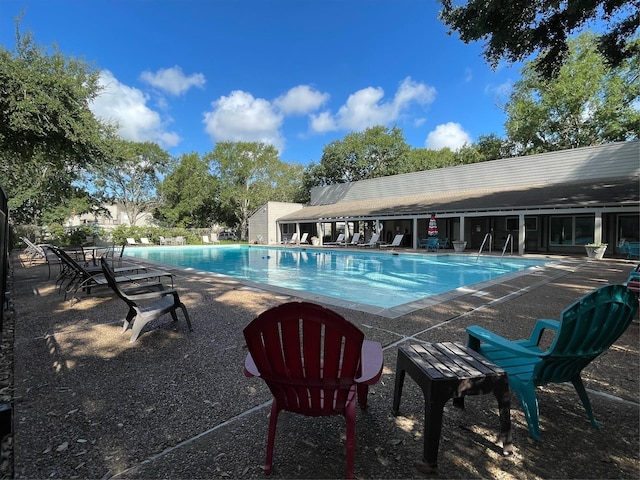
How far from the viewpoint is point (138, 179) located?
119 feet

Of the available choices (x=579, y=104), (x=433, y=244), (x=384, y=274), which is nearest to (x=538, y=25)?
(x=384, y=274)

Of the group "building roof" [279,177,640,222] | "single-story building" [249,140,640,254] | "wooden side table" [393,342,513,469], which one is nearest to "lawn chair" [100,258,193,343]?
"wooden side table" [393,342,513,469]

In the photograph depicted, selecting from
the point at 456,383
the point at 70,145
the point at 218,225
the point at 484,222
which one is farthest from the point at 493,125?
the point at 456,383

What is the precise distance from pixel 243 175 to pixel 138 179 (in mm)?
11427

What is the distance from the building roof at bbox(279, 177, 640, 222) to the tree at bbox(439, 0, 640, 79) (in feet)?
24.4

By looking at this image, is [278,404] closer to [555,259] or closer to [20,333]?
[20,333]

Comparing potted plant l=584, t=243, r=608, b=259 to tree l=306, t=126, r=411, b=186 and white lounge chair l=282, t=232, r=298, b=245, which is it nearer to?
white lounge chair l=282, t=232, r=298, b=245

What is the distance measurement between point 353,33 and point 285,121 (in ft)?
102

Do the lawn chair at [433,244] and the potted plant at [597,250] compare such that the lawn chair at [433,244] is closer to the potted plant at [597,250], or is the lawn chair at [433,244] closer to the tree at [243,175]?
the potted plant at [597,250]

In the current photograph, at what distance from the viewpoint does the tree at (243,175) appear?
1469 inches

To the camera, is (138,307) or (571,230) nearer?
(138,307)

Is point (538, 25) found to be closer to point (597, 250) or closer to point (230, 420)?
point (230, 420)

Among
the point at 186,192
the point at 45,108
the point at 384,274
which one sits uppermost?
the point at 186,192

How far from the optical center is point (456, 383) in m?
1.85
